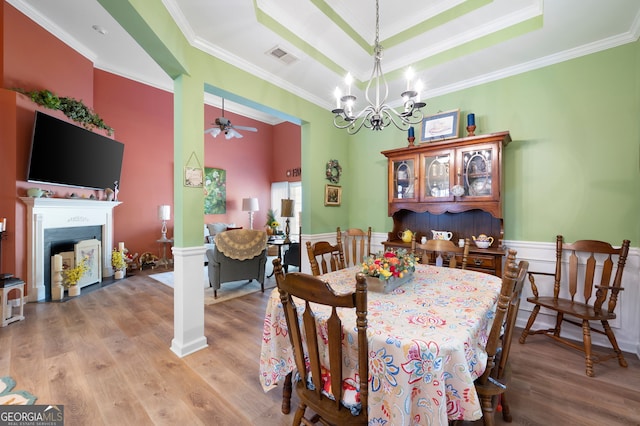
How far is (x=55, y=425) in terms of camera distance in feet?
A: 5.18

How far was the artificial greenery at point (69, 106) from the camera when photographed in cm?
354

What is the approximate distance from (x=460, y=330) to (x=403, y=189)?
8.07ft

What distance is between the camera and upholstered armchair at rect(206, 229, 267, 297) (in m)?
3.78

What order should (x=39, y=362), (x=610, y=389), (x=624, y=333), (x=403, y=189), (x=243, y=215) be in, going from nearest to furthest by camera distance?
Answer: (x=610, y=389) → (x=39, y=362) → (x=624, y=333) → (x=403, y=189) → (x=243, y=215)

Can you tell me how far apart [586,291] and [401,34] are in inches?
117

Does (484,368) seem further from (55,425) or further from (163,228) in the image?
(163,228)

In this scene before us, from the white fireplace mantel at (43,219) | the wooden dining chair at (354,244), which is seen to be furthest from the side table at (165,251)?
the wooden dining chair at (354,244)

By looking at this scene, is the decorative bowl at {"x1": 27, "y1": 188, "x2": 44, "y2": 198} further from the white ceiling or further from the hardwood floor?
the white ceiling

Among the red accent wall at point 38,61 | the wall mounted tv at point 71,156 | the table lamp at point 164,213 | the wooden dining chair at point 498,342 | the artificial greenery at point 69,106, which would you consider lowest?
the wooden dining chair at point 498,342

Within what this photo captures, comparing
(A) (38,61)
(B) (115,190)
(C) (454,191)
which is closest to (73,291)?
(B) (115,190)

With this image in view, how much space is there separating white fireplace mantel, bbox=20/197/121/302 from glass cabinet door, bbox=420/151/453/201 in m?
4.90

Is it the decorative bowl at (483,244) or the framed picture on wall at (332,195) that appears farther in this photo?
the framed picture on wall at (332,195)

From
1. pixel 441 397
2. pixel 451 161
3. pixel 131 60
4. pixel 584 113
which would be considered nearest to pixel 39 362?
pixel 441 397

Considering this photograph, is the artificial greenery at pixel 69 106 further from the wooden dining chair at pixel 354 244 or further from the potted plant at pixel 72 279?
the wooden dining chair at pixel 354 244
